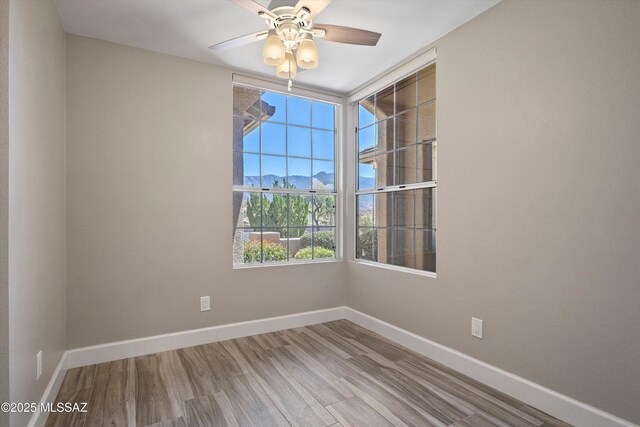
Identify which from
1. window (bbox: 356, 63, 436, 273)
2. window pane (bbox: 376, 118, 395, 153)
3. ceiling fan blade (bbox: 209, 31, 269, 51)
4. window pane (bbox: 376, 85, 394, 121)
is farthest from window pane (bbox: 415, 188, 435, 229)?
ceiling fan blade (bbox: 209, 31, 269, 51)

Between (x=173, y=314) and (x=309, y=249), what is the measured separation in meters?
1.46

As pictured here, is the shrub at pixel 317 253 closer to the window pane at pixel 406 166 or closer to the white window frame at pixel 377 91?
the white window frame at pixel 377 91

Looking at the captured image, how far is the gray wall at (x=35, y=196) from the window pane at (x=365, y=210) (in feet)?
8.67

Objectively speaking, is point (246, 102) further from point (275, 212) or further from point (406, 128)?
point (406, 128)

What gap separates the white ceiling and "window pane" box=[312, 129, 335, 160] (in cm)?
86

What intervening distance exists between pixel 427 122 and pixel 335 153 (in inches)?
48.0

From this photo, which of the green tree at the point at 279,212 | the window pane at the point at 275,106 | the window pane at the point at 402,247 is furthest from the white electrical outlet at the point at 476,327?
the window pane at the point at 275,106

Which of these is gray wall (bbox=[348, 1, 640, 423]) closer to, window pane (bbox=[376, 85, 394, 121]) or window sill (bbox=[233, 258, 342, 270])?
window pane (bbox=[376, 85, 394, 121])

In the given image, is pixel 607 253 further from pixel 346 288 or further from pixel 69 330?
pixel 69 330

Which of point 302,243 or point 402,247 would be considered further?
point 302,243

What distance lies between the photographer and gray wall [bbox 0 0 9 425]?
4.52 feet

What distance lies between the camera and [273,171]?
344 centimetres

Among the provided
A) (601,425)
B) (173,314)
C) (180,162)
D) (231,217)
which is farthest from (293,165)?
(601,425)

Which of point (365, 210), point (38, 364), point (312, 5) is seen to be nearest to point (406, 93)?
point (365, 210)
